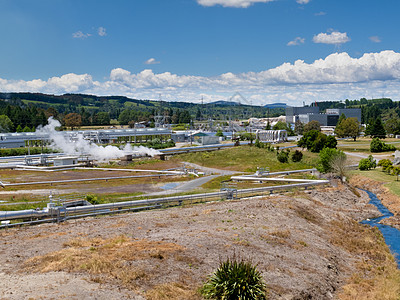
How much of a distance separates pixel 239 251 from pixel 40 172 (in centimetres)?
5981

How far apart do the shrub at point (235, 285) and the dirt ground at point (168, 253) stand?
2.59 feet

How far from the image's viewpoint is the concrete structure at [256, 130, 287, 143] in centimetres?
14398

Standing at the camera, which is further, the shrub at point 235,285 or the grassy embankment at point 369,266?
the grassy embankment at point 369,266

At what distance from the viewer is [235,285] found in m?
15.8

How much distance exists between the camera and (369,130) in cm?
14912

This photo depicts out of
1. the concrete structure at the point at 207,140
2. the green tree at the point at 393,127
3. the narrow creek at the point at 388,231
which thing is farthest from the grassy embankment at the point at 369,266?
the green tree at the point at 393,127

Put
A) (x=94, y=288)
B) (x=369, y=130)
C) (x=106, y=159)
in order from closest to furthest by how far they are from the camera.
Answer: (x=94, y=288)
(x=106, y=159)
(x=369, y=130)

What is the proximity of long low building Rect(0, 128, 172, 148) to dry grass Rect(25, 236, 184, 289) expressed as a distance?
92042 millimetres

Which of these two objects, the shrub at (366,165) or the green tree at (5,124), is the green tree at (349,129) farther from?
the green tree at (5,124)

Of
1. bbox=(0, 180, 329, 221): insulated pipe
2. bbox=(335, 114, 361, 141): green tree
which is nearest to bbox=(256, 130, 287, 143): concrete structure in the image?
bbox=(335, 114, 361, 141): green tree

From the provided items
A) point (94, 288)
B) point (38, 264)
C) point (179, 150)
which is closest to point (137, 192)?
point (38, 264)

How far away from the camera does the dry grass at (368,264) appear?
2175cm

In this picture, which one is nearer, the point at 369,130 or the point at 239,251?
the point at 239,251

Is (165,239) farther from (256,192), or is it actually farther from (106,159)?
(106,159)
